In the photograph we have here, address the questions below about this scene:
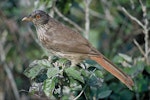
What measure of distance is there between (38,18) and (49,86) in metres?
1.05

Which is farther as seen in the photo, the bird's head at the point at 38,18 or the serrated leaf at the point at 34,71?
the bird's head at the point at 38,18

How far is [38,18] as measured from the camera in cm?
545

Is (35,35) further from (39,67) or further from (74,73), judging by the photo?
(74,73)

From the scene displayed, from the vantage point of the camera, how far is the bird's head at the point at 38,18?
17.7ft

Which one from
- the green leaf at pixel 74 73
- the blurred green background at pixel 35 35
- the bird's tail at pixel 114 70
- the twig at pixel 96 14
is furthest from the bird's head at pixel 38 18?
the twig at pixel 96 14

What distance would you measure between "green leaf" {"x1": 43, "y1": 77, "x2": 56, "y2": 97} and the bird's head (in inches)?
37.1

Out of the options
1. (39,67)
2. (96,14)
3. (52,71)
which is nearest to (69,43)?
(39,67)

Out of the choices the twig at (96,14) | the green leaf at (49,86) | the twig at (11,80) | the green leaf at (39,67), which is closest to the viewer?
the green leaf at (49,86)

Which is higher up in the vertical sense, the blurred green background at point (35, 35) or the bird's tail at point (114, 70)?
the bird's tail at point (114, 70)

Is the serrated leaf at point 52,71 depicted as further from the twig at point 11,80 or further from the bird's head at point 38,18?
the twig at point 11,80

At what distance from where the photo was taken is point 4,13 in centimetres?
790

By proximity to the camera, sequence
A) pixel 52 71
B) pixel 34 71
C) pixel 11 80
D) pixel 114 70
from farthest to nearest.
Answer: pixel 11 80 < pixel 114 70 < pixel 34 71 < pixel 52 71

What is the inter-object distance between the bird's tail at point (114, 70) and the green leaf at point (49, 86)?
72 cm

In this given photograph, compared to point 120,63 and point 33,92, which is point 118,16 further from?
point 33,92
